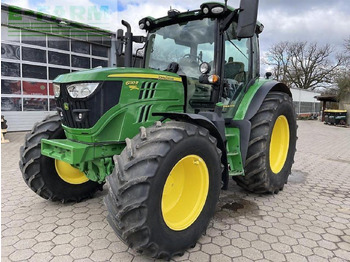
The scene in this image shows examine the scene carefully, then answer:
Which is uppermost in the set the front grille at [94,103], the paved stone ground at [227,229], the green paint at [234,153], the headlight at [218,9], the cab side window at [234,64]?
the headlight at [218,9]

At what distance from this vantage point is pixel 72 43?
1138 cm

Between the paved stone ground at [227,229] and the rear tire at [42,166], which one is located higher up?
the rear tire at [42,166]

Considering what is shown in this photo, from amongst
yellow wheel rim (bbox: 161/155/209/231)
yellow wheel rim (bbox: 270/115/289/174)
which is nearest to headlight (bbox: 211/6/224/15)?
yellow wheel rim (bbox: 161/155/209/231)

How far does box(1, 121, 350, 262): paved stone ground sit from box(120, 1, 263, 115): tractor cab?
140 centimetres

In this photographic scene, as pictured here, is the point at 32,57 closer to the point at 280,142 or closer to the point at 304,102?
the point at 280,142

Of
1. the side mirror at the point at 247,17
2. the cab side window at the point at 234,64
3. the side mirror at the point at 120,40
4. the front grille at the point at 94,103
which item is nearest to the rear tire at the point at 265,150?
the cab side window at the point at 234,64

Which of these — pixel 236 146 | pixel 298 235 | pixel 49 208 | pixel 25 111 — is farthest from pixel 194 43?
pixel 25 111

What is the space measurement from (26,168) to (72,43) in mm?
9546

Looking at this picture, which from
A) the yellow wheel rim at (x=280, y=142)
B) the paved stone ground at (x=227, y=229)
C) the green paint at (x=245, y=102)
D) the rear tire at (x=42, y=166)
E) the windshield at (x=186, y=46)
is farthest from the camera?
the yellow wheel rim at (x=280, y=142)

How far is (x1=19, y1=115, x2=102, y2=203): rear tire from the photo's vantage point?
10.4 feet

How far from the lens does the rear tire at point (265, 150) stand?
352 cm

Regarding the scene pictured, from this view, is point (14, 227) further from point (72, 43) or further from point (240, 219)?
point (72, 43)

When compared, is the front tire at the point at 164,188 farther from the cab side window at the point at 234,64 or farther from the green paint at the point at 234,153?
the cab side window at the point at 234,64

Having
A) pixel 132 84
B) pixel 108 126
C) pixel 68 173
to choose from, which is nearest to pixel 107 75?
pixel 132 84
